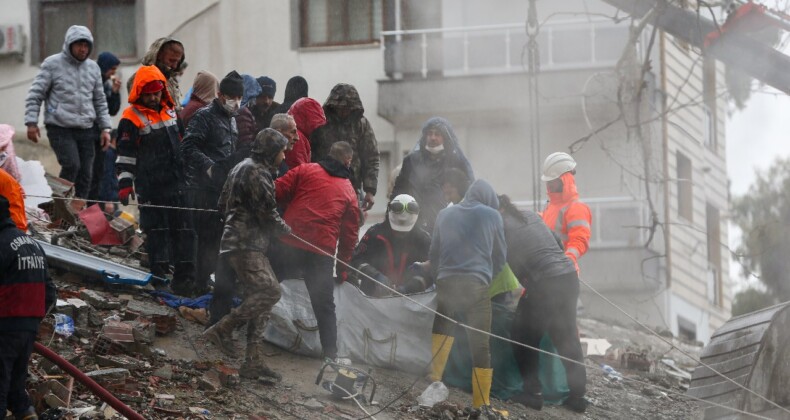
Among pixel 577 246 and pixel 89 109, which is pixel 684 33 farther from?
pixel 89 109

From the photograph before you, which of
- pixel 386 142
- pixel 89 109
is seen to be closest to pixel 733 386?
pixel 89 109

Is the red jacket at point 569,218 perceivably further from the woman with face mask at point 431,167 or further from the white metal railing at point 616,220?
the white metal railing at point 616,220

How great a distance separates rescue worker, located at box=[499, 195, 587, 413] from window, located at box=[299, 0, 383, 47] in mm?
11234

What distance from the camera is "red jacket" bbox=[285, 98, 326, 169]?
13359 millimetres

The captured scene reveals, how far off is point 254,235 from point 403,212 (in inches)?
68.0

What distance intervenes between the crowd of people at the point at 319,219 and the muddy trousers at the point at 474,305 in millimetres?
11

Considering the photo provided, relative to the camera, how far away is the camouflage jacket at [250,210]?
11875 millimetres

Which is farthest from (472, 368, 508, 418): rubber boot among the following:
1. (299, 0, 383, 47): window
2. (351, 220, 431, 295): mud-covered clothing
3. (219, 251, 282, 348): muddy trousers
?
(299, 0, 383, 47): window

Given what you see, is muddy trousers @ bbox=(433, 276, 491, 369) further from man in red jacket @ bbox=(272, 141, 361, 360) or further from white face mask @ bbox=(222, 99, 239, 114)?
white face mask @ bbox=(222, 99, 239, 114)

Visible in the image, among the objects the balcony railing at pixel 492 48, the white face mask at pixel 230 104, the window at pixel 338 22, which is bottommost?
the white face mask at pixel 230 104

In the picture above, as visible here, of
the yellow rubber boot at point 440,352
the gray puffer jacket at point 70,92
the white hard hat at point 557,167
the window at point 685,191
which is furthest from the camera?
the window at point 685,191

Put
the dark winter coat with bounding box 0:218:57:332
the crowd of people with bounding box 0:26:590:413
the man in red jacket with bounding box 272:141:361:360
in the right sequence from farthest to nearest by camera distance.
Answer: the man in red jacket with bounding box 272:141:361:360
the crowd of people with bounding box 0:26:590:413
the dark winter coat with bounding box 0:218:57:332

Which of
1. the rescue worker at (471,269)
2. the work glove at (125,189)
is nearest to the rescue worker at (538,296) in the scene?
the rescue worker at (471,269)

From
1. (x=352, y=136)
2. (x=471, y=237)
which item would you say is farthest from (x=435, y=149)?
(x=471, y=237)
